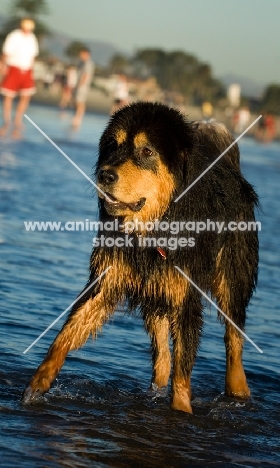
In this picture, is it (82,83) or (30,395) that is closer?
(30,395)

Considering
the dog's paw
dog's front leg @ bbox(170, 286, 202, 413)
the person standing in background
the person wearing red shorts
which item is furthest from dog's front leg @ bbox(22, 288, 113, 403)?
the person standing in background

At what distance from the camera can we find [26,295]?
27.1ft

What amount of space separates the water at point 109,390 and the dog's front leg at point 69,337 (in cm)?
10

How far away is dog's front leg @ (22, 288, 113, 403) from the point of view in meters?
5.96

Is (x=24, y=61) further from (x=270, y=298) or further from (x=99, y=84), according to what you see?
(x=99, y=84)

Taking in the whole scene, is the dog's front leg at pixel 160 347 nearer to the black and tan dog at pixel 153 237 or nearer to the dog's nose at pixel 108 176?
the black and tan dog at pixel 153 237

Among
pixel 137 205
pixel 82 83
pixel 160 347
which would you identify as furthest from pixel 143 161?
pixel 82 83

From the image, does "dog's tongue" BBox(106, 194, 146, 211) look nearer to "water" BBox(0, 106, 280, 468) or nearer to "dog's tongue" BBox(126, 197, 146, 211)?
"dog's tongue" BBox(126, 197, 146, 211)

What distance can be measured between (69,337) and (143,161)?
1.14 metres

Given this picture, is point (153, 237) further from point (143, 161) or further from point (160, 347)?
point (160, 347)

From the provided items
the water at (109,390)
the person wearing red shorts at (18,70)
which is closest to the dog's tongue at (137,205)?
the water at (109,390)

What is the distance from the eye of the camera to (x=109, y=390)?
639cm

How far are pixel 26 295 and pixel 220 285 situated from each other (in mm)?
2019

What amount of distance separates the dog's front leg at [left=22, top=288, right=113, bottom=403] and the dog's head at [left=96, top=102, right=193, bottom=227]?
2.08 ft
